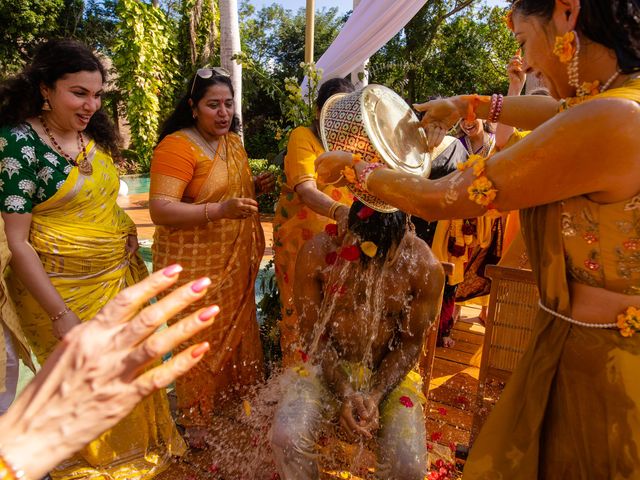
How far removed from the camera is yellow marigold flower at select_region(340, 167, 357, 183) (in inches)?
57.4

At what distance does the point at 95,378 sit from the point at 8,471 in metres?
0.17

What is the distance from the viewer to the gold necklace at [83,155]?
2.13 metres

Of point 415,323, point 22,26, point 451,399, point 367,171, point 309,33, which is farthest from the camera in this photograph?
point 22,26

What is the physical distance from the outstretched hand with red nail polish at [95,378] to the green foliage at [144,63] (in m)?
14.3

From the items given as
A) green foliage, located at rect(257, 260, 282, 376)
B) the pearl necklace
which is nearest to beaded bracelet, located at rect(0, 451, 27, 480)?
the pearl necklace

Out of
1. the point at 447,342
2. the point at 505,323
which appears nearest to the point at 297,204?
the point at 505,323

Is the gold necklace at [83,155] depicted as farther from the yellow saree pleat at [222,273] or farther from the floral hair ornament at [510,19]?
the floral hair ornament at [510,19]

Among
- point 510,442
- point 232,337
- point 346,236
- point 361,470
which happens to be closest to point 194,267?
point 232,337

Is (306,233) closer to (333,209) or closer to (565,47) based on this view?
(333,209)

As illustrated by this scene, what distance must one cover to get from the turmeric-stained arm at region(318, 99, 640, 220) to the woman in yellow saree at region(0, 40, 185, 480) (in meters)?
1.71

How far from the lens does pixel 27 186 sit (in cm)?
200

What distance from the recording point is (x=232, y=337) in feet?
9.50

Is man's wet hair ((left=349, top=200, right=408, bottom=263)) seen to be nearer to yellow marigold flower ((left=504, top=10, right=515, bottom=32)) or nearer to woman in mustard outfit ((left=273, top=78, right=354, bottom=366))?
woman in mustard outfit ((left=273, top=78, right=354, bottom=366))

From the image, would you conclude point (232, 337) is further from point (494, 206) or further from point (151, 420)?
point (494, 206)
